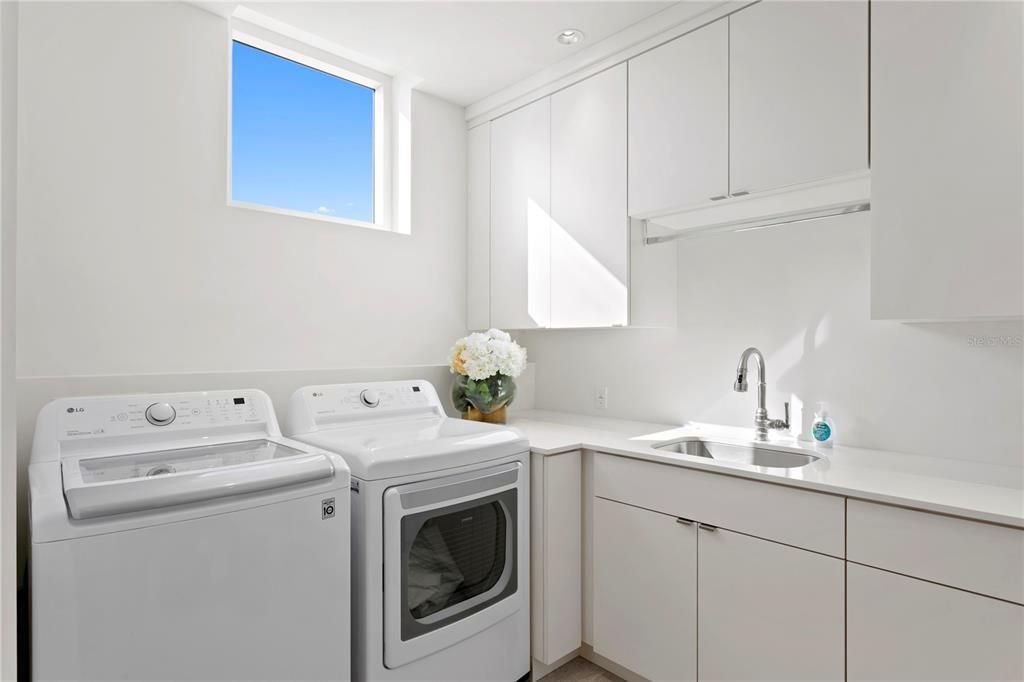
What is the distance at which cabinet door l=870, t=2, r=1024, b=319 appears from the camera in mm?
1406

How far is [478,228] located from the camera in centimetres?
300

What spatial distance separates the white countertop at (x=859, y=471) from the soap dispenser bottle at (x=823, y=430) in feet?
0.11

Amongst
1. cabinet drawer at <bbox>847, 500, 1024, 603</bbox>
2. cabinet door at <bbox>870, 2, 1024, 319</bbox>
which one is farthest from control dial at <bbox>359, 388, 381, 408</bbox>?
cabinet door at <bbox>870, 2, 1024, 319</bbox>

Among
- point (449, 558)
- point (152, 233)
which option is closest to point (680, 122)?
point (449, 558)

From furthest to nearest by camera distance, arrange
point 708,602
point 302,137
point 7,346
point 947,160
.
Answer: point 302,137
point 708,602
point 947,160
point 7,346

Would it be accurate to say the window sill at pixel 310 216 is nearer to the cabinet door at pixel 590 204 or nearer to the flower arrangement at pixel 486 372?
the flower arrangement at pixel 486 372

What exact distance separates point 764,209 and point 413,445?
1520mm

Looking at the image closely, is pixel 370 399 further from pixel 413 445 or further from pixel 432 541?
pixel 432 541

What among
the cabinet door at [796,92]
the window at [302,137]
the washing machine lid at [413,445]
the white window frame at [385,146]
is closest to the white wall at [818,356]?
the cabinet door at [796,92]

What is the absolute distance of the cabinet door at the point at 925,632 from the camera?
126 centimetres

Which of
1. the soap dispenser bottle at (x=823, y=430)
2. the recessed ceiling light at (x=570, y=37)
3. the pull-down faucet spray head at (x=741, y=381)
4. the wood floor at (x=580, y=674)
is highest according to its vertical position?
the recessed ceiling light at (x=570, y=37)

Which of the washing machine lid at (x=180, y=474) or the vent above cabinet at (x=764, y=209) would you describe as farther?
the vent above cabinet at (x=764, y=209)

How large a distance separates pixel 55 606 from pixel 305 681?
2.09 feet

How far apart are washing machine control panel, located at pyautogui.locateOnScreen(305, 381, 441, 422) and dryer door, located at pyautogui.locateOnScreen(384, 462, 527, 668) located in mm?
623
